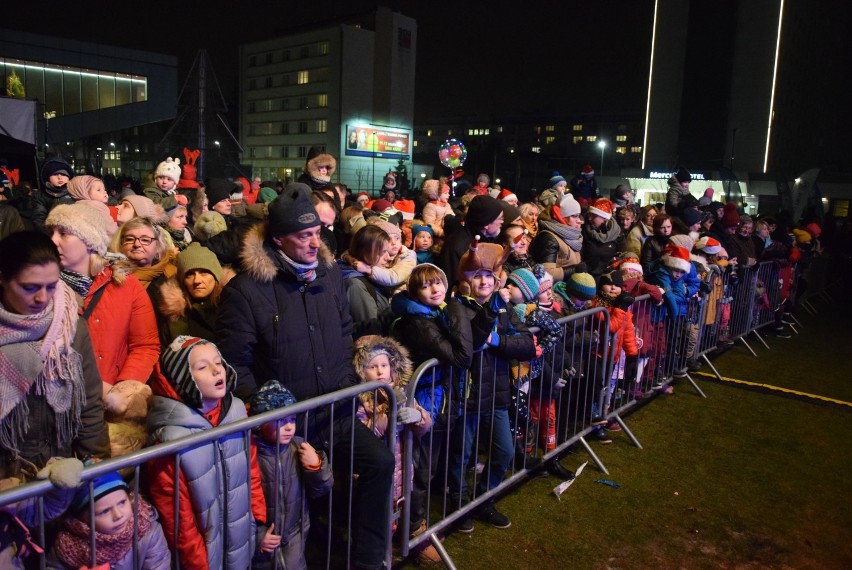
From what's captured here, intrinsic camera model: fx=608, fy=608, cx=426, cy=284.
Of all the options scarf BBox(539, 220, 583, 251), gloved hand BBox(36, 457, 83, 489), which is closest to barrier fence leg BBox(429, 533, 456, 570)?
gloved hand BBox(36, 457, 83, 489)

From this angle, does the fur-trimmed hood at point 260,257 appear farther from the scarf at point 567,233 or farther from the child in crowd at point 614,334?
the scarf at point 567,233

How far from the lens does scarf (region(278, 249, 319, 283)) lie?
3.32 metres

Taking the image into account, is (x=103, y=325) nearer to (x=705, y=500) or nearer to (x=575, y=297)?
(x=575, y=297)

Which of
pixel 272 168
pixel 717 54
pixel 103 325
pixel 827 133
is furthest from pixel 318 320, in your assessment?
pixel 827 133

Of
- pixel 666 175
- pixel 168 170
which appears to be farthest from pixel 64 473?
pixel 666 175

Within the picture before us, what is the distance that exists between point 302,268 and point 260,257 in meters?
0.23

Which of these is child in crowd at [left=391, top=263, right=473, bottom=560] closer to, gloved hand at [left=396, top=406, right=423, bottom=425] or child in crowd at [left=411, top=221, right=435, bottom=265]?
gloved hand at [left=396, top=406, right=423, bottom=425]

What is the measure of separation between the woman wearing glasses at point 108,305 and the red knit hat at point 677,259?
222 inches

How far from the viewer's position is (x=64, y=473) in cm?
208

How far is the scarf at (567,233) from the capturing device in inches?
272

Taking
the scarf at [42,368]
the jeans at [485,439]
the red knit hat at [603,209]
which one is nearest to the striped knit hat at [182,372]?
the scarf at [42,368]

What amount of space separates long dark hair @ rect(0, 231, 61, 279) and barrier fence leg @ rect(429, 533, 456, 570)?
8.97ft

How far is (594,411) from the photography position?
5902 millimetres

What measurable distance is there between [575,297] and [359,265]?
7.48 feet
